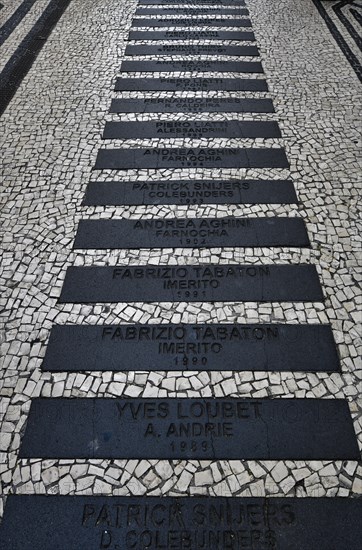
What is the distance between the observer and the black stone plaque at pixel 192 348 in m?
3.90

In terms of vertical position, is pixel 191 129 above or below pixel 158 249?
above

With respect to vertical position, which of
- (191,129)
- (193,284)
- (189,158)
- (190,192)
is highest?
(191,129)

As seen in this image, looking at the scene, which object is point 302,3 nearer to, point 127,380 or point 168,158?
point 168,158

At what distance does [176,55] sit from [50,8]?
386cm

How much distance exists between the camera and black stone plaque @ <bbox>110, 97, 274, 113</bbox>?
6.70 metres

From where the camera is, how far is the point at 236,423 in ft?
11.6

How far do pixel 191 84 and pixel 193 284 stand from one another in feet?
13.9

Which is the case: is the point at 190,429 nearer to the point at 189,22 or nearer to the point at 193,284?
the point at 193,284

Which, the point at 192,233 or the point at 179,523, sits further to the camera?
the point at 192,233

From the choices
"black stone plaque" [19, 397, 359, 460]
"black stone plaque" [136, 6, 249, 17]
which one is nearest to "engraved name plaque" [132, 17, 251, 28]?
"black stone plaque" [136, 6, 249, 17]

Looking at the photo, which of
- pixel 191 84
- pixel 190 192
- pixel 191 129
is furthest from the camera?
pixel 191 84

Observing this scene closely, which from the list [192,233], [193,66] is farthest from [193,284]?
[193,66]

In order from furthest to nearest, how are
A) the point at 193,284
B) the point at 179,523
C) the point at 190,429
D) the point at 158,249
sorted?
the point at 158,249
the point at 193,284
the point at 190,429
the point at 179,523

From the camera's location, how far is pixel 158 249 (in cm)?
483
